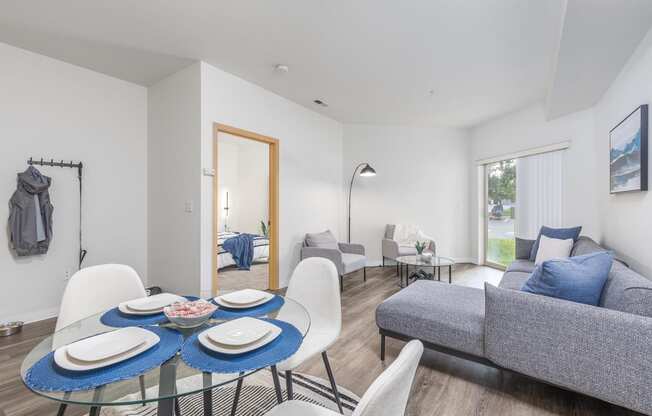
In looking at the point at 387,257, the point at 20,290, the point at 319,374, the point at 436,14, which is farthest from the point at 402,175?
the point at 20,290

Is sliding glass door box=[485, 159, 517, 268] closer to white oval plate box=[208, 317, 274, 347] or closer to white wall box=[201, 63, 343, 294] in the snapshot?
white wall box=[201, 63, 343, 294]

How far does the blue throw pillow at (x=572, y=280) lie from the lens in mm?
1673

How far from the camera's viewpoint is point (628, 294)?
151cm

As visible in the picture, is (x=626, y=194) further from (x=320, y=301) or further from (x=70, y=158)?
(x=70, y=158)

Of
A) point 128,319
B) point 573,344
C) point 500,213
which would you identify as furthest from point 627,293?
point 500,213

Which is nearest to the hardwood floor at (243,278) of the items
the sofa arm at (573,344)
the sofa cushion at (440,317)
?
the sofa cushion at (440,317)

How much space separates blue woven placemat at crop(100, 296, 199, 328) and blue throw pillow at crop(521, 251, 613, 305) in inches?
79.6

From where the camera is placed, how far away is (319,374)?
2045 mm

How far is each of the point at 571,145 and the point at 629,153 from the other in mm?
1724

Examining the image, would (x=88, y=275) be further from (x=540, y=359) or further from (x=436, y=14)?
(x=436, y=14)

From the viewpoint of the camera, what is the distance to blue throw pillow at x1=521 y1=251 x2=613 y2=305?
1673mm

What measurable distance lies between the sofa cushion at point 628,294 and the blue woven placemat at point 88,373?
Result: 2.11 metres

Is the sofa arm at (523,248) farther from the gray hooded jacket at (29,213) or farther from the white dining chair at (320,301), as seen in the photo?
the gray hooded jacket at (29,213)

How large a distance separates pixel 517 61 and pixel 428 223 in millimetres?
3177
